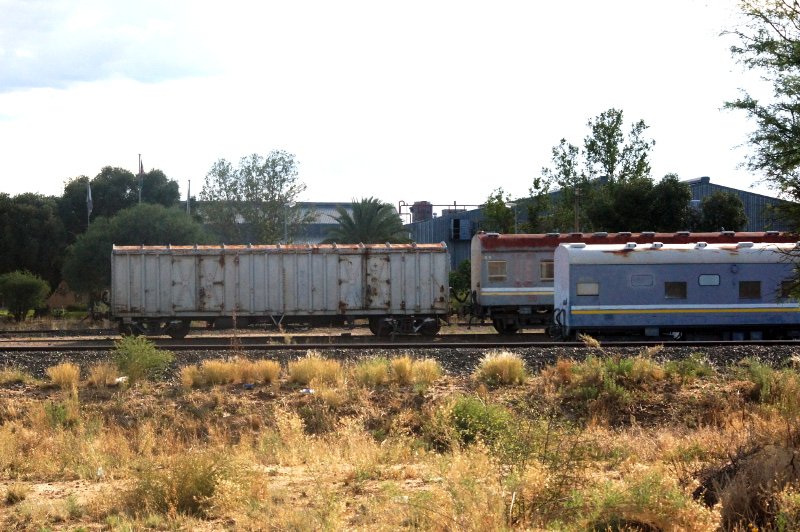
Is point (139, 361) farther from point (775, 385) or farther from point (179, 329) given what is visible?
point (179, 329)

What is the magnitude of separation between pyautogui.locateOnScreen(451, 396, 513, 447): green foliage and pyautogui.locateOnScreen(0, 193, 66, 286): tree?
4542cm

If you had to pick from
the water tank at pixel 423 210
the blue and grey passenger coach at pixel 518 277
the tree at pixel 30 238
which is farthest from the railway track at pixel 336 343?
the water tank at pixel 423 210

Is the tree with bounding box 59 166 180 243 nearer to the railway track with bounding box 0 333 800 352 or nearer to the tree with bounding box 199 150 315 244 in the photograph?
the tree with bounding box 199 150 315 244

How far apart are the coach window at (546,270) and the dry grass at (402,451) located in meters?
11.7

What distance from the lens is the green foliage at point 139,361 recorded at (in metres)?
15.8

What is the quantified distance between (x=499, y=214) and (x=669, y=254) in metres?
22.6

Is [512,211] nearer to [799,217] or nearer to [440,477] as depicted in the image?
[799,217]

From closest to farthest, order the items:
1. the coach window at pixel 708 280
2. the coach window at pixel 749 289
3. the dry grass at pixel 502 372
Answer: the dry grass at pixel 502 372 < the coach window at pixel 708 280 < the coach window at pixel 749 289

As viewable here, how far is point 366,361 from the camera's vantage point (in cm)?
1675

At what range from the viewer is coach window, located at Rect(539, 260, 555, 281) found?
28.1 metres

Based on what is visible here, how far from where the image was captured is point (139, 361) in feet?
52.3

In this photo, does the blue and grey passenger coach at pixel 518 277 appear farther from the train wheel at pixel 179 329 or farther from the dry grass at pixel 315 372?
the dry grass at pixel 315 372

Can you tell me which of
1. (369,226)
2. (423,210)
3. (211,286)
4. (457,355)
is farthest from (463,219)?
(457,355)

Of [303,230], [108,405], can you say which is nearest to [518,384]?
[108,405]
